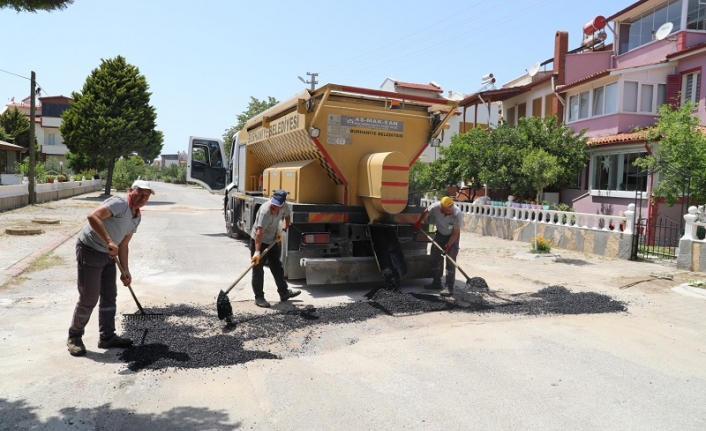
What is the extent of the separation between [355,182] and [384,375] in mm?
4222

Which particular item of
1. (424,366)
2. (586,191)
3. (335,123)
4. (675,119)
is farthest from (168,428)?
(586,191)

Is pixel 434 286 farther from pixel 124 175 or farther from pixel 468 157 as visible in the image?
pixel 124 175

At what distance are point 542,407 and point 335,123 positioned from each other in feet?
17.2

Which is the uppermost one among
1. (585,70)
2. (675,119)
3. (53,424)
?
(585,70)

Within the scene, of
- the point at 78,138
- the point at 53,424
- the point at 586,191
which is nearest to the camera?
the point at 53,424

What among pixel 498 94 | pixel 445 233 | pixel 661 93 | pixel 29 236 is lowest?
pixel 29 236

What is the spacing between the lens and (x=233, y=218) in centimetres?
1330

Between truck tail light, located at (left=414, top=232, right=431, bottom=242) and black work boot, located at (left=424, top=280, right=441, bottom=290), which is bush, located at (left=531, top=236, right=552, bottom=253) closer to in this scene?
truck tail light, located at (left=414, top=232, right=431, bottom=242)

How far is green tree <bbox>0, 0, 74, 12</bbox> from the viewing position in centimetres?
341

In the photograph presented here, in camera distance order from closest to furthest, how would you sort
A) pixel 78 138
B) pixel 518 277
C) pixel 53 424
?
pixel 53 424 → pixel 518 277 → pixel 78 138

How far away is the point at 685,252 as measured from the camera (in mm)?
10312

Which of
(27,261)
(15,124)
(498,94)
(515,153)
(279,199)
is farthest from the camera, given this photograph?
→ (15,124)

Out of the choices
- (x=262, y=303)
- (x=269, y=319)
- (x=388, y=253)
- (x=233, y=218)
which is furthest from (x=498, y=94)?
(x=269, y=319)

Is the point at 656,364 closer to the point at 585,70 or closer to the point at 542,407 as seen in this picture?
the point at 542,407
